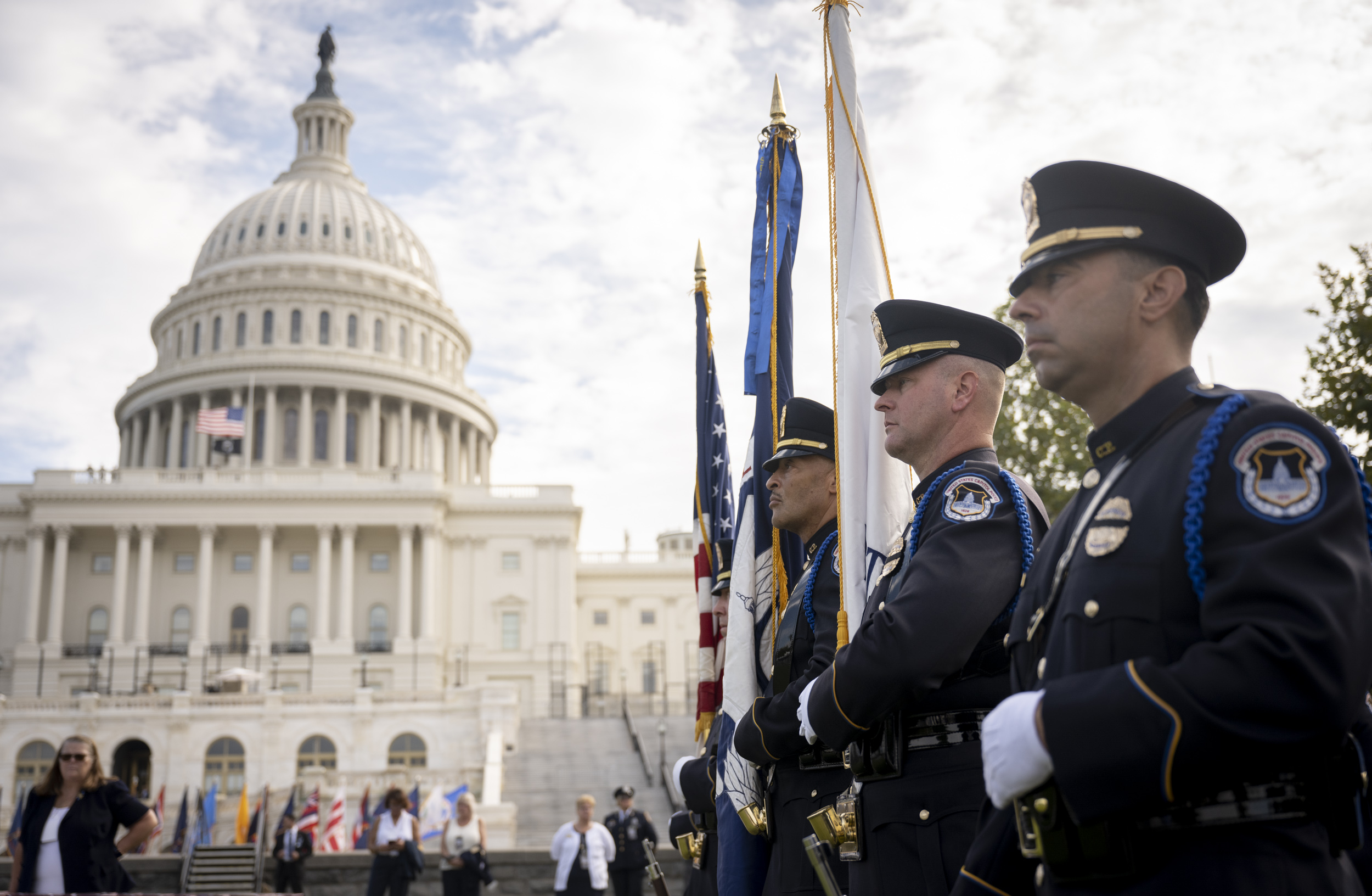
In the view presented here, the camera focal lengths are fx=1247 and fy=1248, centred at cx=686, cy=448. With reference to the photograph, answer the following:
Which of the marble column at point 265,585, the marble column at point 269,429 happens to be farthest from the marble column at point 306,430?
the marble column at point 265,585

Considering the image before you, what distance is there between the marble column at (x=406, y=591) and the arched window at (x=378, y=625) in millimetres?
761

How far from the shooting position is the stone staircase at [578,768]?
30203 mm

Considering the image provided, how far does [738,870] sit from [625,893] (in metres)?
9.30

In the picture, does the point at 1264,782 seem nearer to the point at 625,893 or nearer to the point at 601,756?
the point at 625,893

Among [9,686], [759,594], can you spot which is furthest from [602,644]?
[759,594]

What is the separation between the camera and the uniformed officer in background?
520 inches

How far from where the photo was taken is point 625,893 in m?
13.3

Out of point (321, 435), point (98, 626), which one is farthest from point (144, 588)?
point (321, 435)

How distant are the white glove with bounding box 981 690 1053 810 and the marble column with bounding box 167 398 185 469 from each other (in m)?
68.7

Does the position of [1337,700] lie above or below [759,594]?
below

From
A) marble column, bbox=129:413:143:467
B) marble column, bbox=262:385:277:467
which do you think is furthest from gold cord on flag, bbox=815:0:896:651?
marble column, bbox=129:413:143:467

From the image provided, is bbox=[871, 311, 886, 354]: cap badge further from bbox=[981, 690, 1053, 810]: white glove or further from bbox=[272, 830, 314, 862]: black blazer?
bbox=[272, 830, 314, 862]: black blazer

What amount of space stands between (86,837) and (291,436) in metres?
62.3

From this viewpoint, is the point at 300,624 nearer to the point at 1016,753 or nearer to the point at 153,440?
the point at 153,440
